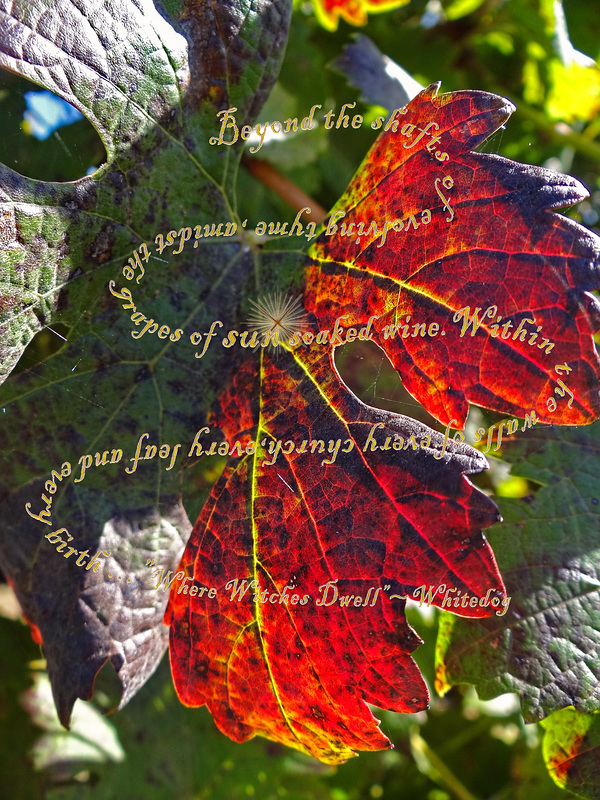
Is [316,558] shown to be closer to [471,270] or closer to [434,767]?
[471,270]

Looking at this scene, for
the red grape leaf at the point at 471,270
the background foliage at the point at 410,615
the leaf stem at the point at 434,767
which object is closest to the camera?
the red grape leaf at the point at 471,270

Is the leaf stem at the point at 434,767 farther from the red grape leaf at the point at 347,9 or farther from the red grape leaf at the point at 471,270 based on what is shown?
the red grape leaf at the point at 347,9

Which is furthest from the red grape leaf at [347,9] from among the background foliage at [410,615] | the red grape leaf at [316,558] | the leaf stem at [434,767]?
the leaf stem at [434,767]

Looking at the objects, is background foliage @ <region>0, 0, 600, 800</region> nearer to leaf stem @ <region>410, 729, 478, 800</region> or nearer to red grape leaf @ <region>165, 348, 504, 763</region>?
leaf stem @ <region>410, 729, 478, 800</region>

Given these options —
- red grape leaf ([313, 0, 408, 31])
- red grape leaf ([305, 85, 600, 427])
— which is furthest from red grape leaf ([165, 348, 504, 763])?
red grape leaf ([313, 0, 408, 31])

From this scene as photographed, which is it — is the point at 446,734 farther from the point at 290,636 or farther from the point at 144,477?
the point at 144,477

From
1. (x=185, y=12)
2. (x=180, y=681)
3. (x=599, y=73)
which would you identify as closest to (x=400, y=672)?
(x=180, y=681)
